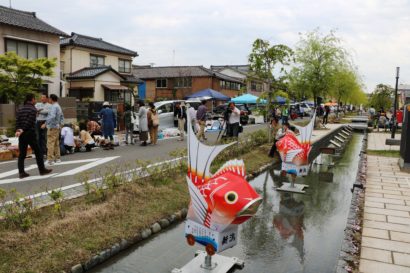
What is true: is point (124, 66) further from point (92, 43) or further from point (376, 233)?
point (376, 233)

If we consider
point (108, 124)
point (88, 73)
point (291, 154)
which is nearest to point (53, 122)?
point (108, 124)

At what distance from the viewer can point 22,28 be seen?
22.3m

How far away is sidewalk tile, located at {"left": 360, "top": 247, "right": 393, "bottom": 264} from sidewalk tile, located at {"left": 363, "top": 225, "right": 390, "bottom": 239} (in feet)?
2.01

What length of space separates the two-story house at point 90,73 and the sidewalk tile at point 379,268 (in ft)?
88.0

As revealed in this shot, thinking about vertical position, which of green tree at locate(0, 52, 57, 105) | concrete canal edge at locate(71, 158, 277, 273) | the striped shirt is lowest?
concrete canal edge at locate(71, 158, 277, 273)

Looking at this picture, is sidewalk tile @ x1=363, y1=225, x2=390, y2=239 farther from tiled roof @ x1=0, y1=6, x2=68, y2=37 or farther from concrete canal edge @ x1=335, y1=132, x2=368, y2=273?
tiled roof @ x1=0, y1=6, x2=68, y2=37

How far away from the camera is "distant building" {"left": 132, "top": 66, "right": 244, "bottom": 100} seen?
45.3 meters

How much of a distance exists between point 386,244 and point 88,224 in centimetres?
464

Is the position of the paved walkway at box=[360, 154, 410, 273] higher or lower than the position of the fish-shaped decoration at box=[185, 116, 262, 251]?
lower

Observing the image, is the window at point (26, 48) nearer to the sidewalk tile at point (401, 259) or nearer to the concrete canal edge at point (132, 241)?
the concrete canal edge at point (132, 241)

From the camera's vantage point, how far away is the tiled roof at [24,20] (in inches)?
858

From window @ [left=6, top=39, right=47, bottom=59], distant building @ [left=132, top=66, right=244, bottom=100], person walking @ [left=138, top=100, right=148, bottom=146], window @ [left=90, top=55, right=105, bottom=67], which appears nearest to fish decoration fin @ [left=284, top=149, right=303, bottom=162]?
person walking @ [left=138, top=100, right=148, bottom=146]

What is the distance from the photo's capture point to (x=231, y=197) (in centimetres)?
407

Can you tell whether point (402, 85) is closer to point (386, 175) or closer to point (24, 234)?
point (386, 175)
